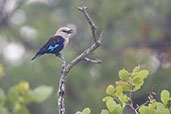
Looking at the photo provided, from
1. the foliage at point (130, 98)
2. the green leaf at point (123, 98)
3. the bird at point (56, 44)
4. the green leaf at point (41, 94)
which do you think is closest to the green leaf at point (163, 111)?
the foliage at point (130, 98)

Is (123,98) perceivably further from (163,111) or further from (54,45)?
(54,45)

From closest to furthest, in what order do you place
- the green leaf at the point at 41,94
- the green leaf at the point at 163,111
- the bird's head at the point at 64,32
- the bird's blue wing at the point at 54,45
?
1. the green leaf at the point at 163,111
2. the bird's blue wing at the point at 54,45
3. the bird's head at the point at 64,32
4. the green leaf at the point at 41,94

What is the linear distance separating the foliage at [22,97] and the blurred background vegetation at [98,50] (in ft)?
11.1

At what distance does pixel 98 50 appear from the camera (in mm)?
9711

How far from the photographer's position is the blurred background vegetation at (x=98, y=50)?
9102 millimetres

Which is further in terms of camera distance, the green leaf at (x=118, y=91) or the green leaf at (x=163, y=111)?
the green leaf at (x=118, y=91)

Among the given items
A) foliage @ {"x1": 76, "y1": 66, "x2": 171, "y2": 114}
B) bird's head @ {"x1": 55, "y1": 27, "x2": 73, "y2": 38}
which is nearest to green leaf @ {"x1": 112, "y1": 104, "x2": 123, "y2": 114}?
foliage @ {"x1": 76, "y1": 66, "x2": 171, "y2": 114}

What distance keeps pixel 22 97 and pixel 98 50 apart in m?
4.97

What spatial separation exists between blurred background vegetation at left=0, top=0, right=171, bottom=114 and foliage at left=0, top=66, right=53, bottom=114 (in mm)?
3388

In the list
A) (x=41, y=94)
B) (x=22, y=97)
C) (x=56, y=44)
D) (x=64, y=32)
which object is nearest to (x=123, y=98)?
(x=56, y=44)

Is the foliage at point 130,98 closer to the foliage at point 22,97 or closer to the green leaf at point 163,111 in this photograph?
the green leaf at point 163,111

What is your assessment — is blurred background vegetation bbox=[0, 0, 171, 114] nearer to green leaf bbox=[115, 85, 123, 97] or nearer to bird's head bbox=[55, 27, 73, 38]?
bird's head bbox=[55, 27, 73, 38]

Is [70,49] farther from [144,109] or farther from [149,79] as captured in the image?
[144,109]

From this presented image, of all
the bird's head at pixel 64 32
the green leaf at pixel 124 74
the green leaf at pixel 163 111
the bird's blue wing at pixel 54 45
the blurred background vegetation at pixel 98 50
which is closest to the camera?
the green leaf at pixel 163 111
